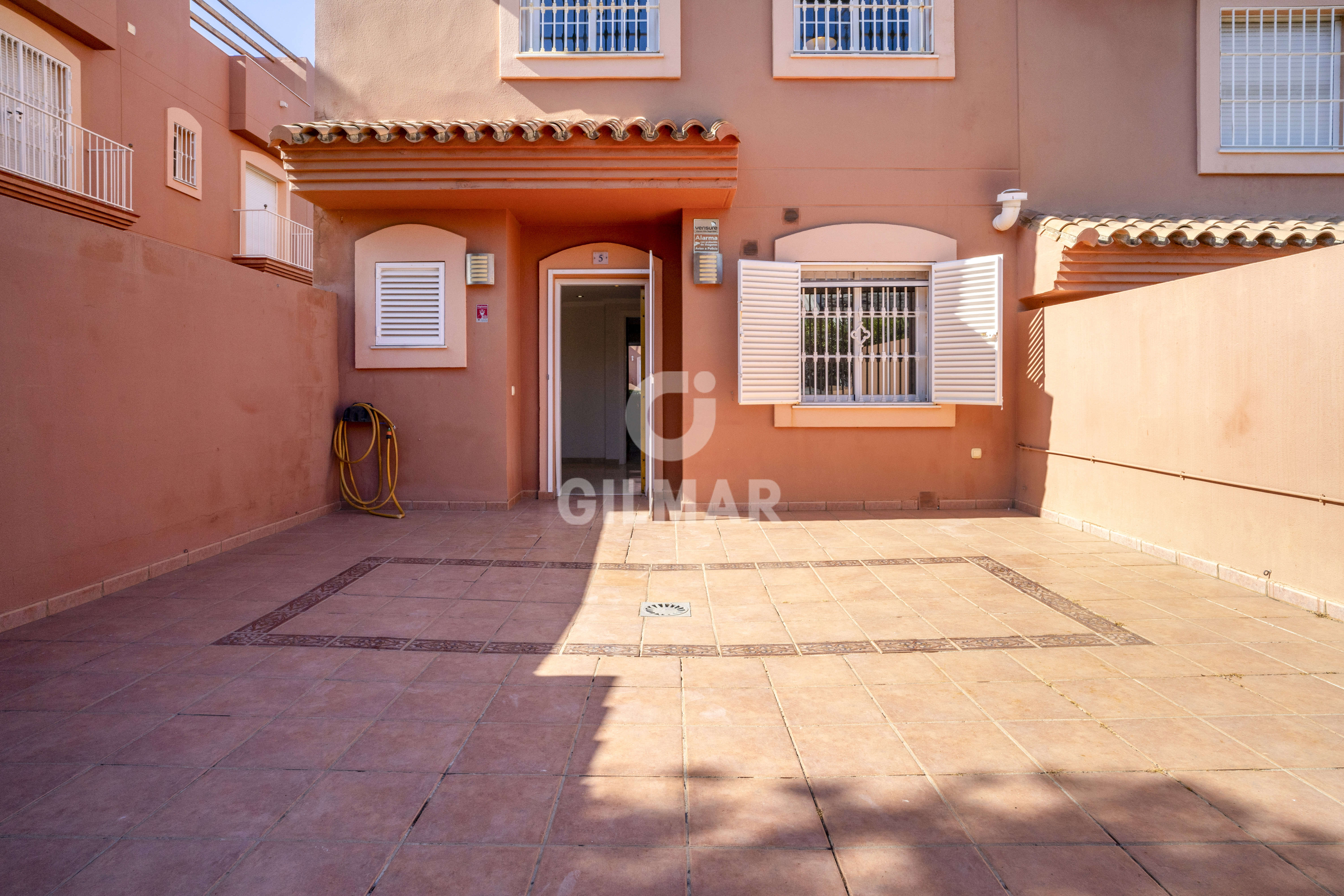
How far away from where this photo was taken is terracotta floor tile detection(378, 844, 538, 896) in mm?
1935

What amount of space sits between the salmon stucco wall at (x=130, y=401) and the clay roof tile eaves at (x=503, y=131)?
1440 mm

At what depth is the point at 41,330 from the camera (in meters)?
4.19

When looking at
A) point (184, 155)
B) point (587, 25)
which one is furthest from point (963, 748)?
point (184, 155)

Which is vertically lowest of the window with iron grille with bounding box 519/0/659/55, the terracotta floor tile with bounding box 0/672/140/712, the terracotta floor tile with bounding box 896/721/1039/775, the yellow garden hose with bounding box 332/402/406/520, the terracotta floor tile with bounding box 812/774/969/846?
the terracotta floor tile with bounding box 812/774/969/846

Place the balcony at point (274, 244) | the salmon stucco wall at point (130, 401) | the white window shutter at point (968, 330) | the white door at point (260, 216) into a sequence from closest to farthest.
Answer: the salmon stucco wall at point (130, 401)
the white window shutter at point (968, 330)
the balcony at point (274, 244)
the white door at point (260, 216)

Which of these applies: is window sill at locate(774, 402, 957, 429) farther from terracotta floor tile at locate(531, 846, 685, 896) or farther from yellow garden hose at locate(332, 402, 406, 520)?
terracotta floor tile at locate(531, 846, 685, 896)

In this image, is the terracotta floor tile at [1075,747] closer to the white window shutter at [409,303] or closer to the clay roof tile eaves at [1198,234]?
the clay roof tile eaves at [1198,234]

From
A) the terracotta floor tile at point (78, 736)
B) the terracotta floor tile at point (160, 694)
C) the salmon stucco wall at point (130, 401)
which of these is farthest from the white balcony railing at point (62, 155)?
the terracotta floor tile at point (78, 736)

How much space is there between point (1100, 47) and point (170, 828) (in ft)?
31.4

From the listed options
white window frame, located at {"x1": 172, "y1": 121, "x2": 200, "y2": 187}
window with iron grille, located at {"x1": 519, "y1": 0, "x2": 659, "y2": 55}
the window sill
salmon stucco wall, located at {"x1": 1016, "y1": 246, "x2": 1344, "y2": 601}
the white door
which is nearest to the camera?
salmon stucco wall, located at {"x1": 1016, "y1": 246, "x2": 1344, "y2": 601}

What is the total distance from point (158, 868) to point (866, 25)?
8.65 metres

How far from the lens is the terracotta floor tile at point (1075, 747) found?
2.58 m

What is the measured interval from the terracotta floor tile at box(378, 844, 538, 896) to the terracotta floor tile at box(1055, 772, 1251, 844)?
169 centimetres

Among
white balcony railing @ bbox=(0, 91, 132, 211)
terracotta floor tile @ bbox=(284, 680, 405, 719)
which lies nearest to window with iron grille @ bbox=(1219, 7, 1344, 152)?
terracotta floor tile @ bbox=(284, 680, 405, 719)
